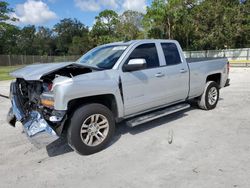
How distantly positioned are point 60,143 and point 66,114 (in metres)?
1.07

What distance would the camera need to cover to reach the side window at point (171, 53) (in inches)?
220

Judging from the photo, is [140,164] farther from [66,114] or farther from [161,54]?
[161,54]

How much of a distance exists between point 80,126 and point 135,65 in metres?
1.43

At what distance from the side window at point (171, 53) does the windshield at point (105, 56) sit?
42.0 inches

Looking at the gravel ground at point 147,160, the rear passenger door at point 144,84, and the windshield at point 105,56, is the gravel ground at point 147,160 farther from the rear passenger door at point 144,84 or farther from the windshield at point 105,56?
the windshield at point 105,56

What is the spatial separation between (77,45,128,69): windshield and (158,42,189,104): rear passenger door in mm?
1050

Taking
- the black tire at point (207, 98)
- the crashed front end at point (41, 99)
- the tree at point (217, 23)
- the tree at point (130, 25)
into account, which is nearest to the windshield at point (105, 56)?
the crashed front end at point (41, 99)

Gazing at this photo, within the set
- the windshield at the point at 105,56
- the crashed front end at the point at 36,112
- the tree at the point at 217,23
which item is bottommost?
the crashed front end at the point at 36,112

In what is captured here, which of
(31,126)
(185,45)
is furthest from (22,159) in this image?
(185,45)

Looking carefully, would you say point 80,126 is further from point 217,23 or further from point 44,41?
point 44,41

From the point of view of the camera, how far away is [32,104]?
457 cm

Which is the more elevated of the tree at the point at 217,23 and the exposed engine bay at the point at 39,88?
the tree at the point at 217,23

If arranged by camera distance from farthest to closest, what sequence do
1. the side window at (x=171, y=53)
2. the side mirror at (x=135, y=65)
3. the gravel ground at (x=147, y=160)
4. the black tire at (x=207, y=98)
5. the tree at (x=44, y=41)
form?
the tree at (x=44, y=41) → the black tire at (x=207, y=98) → the side window at (x=171, y=53) → the side mirror at (x=135, y=65) → the gravel ground at (x=147, y=160)

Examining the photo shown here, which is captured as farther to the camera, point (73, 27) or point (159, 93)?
point (73, 27)
